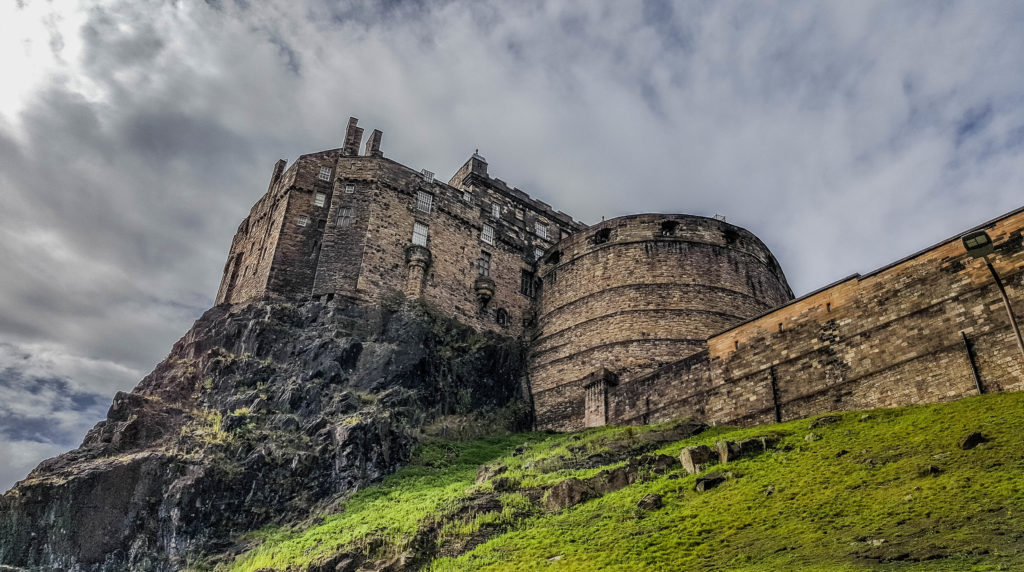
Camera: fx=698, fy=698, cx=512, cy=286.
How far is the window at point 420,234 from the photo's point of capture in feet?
103

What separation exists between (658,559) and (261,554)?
40.5 feet

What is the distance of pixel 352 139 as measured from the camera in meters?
33.8

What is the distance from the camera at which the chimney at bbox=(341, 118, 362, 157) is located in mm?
33406

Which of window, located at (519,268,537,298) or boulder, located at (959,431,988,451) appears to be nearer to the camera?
boulder, located at (959,431,988,451)

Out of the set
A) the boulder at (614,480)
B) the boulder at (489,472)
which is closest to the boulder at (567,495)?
the boulder at (614,480)

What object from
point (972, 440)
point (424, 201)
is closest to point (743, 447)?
point (972, 440)

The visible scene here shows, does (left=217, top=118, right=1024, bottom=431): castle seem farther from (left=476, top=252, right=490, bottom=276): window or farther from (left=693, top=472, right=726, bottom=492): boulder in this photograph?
(left=693, top=472, right=726, bottom=492): boulder

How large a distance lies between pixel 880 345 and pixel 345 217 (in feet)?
71.1

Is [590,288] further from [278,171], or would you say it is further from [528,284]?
[278,171]

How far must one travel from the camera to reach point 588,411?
89.2ft

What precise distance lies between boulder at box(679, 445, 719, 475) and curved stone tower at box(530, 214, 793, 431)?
11136mm

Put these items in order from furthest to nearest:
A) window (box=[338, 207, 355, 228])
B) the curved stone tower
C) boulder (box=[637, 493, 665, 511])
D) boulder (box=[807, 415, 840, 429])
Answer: window (box=[338, 207, 355, 228]), the curved stone tower, boulder (box=[807, 415, 840, 429]), boulder (box=[637, 493, 665, 511])

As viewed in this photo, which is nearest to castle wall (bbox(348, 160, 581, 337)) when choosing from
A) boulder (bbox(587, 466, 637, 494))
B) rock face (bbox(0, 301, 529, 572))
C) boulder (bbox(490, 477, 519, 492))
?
rock face (bbox(0, 301, 529, 572))

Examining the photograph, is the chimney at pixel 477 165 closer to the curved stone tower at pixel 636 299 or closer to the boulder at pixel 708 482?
the curved stone tower at pixel 636 299
